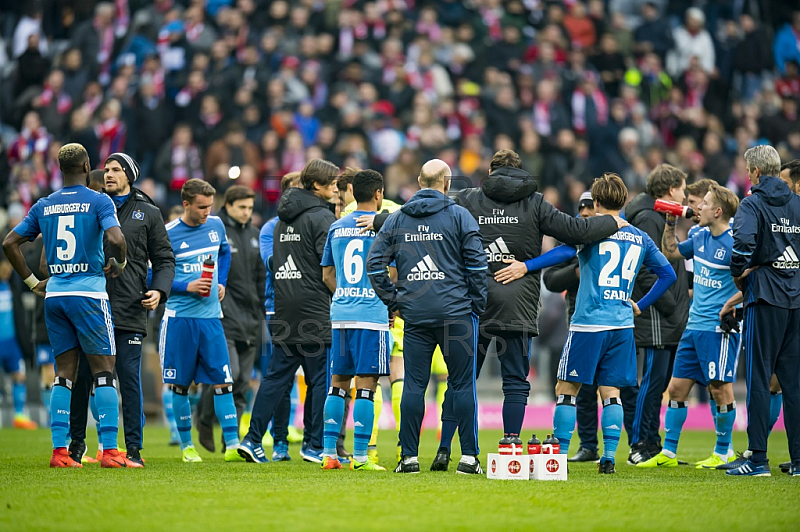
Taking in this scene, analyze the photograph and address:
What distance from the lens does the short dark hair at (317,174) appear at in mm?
10523

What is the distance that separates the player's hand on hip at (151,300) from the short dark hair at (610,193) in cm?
397

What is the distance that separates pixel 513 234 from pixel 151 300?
3261 millimetres

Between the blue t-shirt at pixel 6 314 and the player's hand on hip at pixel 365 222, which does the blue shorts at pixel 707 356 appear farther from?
the blue t-shirt at pixel 6 314

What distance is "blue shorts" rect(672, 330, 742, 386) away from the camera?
33.7 ft

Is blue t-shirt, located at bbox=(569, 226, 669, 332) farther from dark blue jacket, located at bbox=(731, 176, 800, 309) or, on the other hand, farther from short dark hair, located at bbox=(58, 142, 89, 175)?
short dark hair, located at bbox=(58, 142, 89, 175)

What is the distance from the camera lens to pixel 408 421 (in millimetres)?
8859

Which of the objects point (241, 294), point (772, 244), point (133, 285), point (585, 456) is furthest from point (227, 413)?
point (772, 244)

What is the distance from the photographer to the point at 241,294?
41.9ft

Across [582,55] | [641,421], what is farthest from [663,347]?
[582,55]

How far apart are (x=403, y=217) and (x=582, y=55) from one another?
15097 millimetres

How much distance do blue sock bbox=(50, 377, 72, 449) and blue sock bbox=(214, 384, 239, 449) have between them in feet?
5.31

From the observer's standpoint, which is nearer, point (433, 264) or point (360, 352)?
point (433, 264)

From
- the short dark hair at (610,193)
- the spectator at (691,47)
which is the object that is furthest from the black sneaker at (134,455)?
the spectator at (691,47)

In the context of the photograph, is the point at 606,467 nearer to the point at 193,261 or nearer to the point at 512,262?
the point at 512,262
